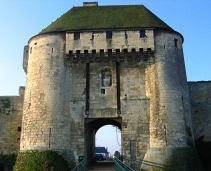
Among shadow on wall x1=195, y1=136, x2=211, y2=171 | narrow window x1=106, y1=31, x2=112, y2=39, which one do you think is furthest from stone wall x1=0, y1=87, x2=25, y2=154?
shadow on wall x1=195, y1=136, x2=211, y2=171

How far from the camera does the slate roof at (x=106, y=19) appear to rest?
17.4m

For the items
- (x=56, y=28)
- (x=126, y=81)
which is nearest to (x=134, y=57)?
(x=126, y=81)

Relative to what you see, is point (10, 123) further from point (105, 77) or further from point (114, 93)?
point (114, 93)

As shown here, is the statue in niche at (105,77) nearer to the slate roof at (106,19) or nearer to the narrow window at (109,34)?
the narrow window at (109,34)

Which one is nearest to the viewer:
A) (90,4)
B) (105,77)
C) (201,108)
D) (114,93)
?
(114,93)

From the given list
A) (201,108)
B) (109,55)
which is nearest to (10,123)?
(109,55)

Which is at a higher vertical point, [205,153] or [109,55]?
[109,55]

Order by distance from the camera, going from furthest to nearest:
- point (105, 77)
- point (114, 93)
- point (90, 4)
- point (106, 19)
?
1. point (90, 4)
2. point (106, 19)
3. point (105, 77)
4. point (114, 93)

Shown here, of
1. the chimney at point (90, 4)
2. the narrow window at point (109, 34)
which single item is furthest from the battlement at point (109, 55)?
the chimney at point (90, 4)

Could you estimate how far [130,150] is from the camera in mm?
15141

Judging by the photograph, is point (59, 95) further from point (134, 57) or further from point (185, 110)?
point (185, 110)

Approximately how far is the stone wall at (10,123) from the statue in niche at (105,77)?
7.57 metres

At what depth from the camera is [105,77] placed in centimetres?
1673

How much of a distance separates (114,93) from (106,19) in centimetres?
558
